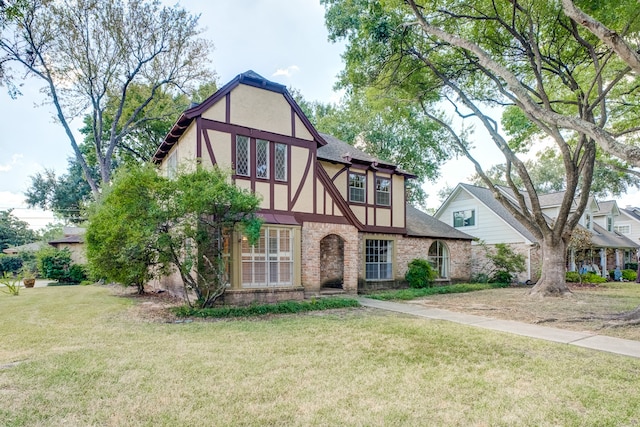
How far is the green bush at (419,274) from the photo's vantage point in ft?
54.0

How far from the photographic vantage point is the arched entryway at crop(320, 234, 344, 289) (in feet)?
50.3

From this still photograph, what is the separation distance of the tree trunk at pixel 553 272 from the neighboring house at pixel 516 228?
496cm

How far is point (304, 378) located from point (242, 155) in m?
8.10

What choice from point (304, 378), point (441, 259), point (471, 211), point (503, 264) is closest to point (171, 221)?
point (304, 378)

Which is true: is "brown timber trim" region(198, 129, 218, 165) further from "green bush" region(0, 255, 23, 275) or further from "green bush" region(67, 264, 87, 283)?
"green bush" region(0, 255, 23, 275)

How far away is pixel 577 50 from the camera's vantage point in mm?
11742

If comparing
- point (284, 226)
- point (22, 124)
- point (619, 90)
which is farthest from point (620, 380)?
point (22, 124)

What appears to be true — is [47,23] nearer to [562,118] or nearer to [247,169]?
[247,169]

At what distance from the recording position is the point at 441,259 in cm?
1964

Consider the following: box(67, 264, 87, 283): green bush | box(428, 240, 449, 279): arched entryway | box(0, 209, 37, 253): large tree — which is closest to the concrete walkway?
box(428, 240, 449, 279): arched entryway

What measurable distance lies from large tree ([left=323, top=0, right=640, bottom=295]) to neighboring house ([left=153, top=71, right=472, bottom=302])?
310 cm

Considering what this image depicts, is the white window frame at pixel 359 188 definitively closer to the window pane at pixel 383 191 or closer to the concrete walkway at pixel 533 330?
the window pane at pixel 383 191

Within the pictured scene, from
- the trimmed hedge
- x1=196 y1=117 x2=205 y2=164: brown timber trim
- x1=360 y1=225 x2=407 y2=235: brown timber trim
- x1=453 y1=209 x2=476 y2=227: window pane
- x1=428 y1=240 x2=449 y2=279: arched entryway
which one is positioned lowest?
the trimmed hedge

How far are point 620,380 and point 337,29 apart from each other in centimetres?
1108
